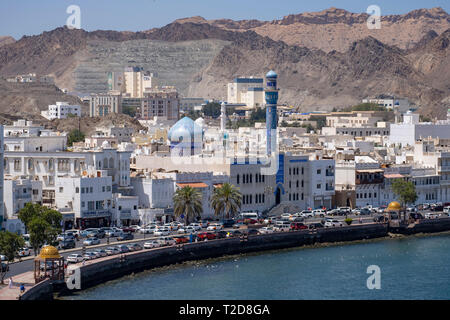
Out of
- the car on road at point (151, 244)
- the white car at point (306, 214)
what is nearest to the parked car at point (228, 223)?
the white car at point (306, 214)

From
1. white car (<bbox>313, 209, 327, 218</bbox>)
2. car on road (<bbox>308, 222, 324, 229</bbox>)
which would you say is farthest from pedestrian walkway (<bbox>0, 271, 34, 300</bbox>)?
white car (<bbox>313, 209, 327, 218</bbox>)

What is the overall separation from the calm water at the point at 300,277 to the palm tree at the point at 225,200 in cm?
668

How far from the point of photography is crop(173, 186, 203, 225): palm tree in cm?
7606

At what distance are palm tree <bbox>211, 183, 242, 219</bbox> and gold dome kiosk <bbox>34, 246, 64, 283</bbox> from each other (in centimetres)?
2388

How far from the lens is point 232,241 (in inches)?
2793

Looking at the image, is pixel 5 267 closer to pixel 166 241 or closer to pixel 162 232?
pixel 166 241

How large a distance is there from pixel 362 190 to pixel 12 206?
3103 centimetres

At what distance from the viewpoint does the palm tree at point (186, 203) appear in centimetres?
7606

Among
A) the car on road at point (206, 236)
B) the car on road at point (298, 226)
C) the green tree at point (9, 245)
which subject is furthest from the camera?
the car on road at point (298, 226)

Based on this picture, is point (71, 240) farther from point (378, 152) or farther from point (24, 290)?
point (378, 152)

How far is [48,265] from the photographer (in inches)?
2186

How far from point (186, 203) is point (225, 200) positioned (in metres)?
3.49

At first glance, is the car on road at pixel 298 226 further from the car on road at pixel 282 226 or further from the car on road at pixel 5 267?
the car on road at pixel 5 267
